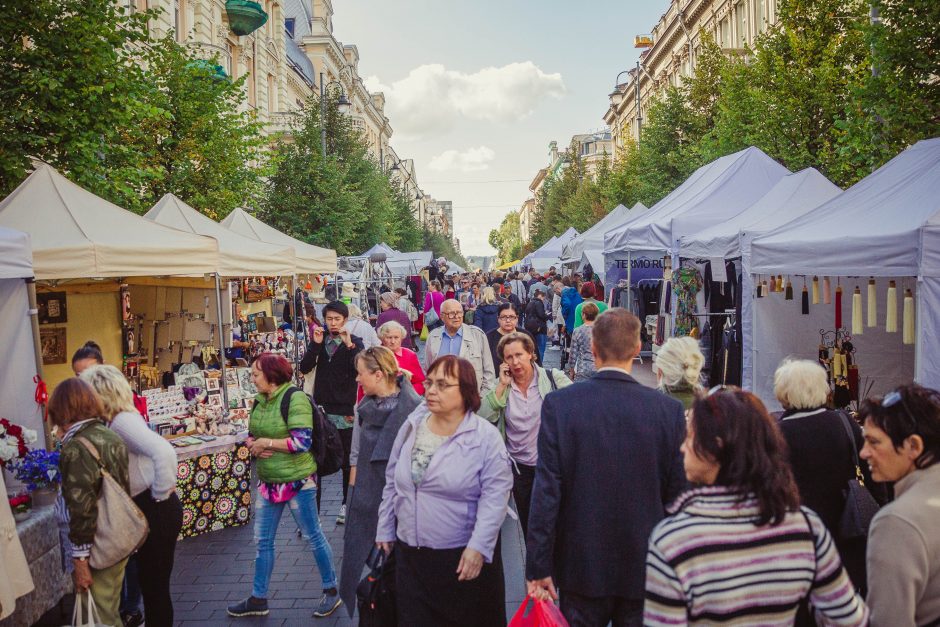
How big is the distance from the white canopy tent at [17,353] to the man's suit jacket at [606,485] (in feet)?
14.3

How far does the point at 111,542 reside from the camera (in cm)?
445

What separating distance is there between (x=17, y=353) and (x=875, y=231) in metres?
6.86

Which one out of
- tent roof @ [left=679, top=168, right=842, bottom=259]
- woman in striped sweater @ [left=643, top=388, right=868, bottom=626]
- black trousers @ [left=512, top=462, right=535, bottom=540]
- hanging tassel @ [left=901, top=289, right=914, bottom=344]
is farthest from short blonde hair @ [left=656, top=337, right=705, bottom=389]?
tent roof @ [left=679, top=168, right=842, bottom=259]

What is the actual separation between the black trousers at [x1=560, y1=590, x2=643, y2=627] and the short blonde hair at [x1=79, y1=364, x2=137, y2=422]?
2754mm

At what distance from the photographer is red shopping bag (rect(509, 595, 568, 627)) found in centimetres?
337

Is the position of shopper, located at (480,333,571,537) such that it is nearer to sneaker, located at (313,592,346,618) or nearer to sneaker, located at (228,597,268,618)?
sneaker, located at (313,592,346,618)

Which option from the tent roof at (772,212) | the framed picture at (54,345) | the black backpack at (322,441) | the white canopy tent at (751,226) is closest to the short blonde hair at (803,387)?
the black backpack at (322,441)

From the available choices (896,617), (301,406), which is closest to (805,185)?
(301,406)

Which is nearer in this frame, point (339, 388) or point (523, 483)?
point (523, 483)

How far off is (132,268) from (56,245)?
673 millimetres

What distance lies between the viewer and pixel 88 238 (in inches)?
298

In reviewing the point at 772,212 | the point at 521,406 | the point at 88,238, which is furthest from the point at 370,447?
the point at 772,212

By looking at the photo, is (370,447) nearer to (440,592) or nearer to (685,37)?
(440,592)

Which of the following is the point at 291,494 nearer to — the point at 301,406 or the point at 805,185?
the point at 301,406
